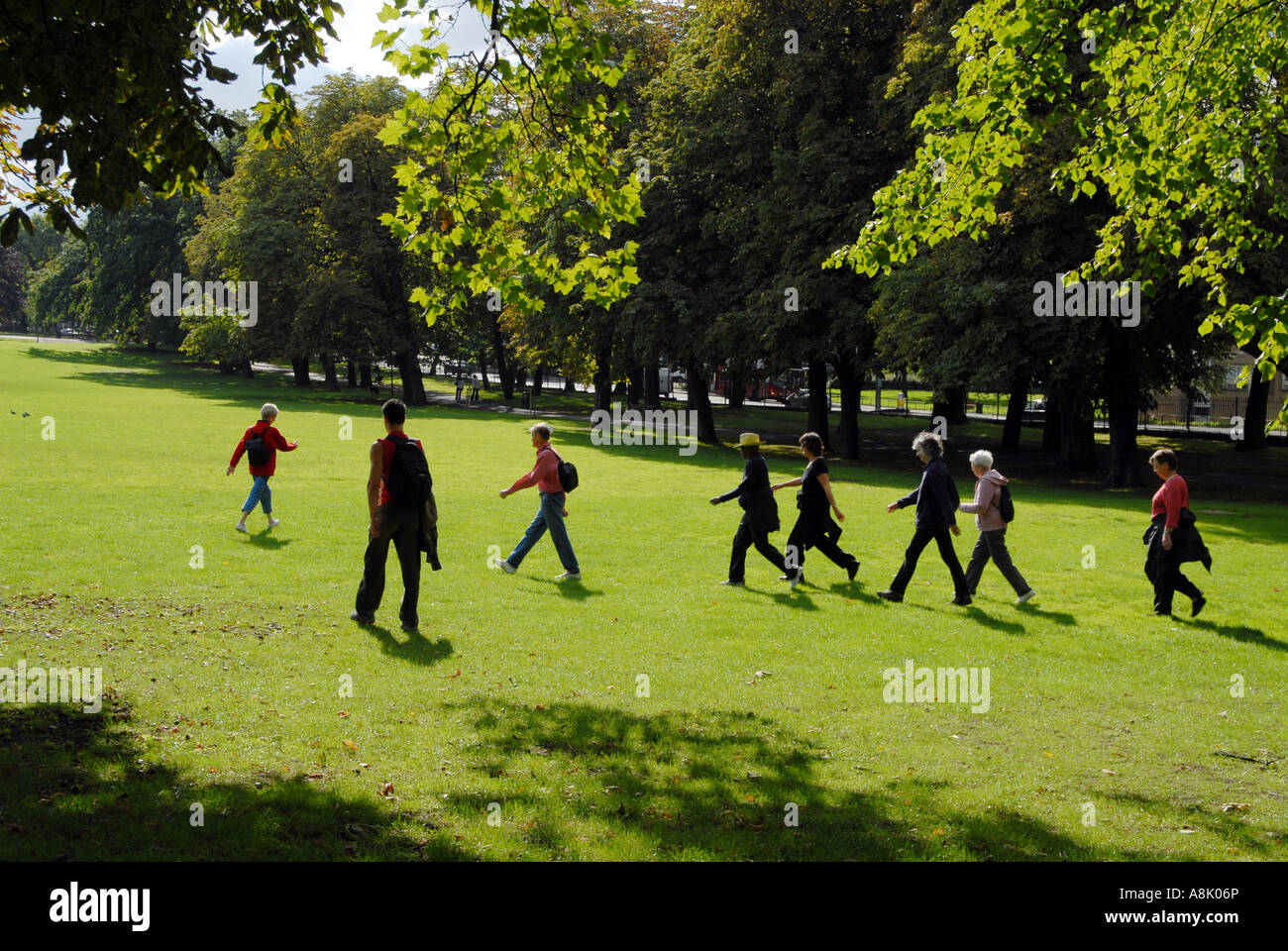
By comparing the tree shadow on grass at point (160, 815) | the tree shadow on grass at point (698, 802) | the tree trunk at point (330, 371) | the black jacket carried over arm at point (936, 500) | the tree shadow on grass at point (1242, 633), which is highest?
the tree trunk at point (330, 371)

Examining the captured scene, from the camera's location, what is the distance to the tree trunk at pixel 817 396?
124 ft

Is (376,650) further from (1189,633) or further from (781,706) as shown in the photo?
(1189,633)

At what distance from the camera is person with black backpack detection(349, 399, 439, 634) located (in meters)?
11.0

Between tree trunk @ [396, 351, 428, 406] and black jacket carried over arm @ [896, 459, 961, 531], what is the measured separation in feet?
158

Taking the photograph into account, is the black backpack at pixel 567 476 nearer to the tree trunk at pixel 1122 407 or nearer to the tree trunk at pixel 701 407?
the tree trunk at pixel 1122 407

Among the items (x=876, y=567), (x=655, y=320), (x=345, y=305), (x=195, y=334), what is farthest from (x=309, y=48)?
(x=195, y=334)

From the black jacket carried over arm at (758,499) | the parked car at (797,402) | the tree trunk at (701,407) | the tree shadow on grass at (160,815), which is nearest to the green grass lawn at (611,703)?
the tree shadow on grass at (160,815)

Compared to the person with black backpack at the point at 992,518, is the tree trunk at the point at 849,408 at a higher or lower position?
higher

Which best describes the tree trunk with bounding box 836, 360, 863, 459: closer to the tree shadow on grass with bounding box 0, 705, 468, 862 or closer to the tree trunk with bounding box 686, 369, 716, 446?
the tree trunk with bounding box 686, 369, 716, 446

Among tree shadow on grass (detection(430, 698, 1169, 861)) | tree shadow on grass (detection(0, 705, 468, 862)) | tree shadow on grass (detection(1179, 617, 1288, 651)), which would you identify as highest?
tree shadow on grass (detection(0, 705, 468, 862))

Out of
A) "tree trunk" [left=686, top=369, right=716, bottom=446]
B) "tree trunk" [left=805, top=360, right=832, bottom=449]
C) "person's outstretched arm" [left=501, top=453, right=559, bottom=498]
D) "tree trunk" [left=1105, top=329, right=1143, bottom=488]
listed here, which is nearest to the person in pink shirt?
"person's outstretched arm" [left=501, top=453, right=559, bottom=498]

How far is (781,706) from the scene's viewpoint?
942 cm

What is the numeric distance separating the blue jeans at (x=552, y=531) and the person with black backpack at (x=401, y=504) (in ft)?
10.8

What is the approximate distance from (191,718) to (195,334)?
60.1 metres
